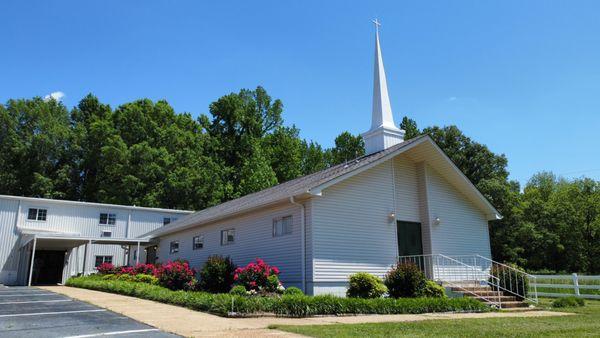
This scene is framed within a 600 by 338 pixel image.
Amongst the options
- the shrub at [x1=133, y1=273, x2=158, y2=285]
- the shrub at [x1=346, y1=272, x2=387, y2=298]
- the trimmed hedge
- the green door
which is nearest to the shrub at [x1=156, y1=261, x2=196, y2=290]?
the trimmed hedge

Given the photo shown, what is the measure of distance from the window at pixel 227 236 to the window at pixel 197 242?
8.45 ft

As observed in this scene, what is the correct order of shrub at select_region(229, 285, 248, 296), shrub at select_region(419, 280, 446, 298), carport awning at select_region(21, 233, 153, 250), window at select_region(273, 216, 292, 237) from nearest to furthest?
shrub at select_region(229, 285, 248, 296), shrub at select_region(419, 280, 446, 298), window at select_region(273, 216, 292, 237), carport awning at select_region(21, 233, 153, 250)

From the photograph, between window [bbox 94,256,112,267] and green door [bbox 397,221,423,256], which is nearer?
green door [bbox 397,221,423,256]

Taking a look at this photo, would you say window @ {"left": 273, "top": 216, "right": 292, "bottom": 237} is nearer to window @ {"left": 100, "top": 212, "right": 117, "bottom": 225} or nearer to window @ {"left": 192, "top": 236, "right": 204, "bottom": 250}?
window @ {"left": 192, "top": 236, "right": 204, "bottom": 250}

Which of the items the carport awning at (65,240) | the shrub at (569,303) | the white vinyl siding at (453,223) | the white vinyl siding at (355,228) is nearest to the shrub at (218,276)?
the white vinyl siding at (355,228)

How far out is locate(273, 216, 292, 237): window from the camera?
16.0 meters

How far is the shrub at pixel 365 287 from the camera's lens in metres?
14.0

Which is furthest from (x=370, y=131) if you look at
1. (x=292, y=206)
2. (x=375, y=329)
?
(x=375, y=329)

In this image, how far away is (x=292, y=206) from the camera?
15.9m

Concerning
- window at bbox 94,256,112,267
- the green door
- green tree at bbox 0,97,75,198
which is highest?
green tree at bbox 0,97,75,198

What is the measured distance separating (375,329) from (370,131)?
12.2m

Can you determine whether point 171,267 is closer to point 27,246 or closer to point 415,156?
point 415,156

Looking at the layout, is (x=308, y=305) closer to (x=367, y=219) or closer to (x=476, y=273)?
(x=367, y=219)

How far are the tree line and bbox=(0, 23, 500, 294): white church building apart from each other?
22.3m
